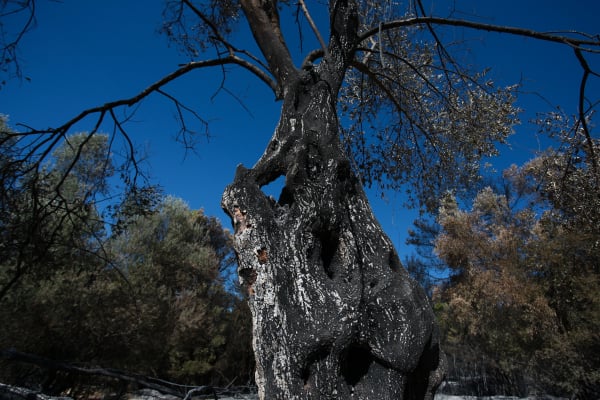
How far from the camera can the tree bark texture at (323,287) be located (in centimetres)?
212

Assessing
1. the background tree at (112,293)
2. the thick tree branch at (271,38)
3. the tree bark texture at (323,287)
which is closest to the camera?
the tree bark texture at (323,287)

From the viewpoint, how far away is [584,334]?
1083cm

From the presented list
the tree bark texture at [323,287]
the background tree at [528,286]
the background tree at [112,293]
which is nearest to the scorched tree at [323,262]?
the tree bark texture at [323,287]

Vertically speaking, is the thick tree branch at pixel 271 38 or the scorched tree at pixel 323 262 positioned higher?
the thick tree branch at pixel 271 38

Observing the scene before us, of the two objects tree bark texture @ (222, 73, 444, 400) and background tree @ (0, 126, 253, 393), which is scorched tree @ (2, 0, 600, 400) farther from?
background tree @ (0, 126, 253, 393)

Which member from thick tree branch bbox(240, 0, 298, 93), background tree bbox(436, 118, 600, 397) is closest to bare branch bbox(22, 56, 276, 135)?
thick tree branch bbox(240, 0, 298, 93)

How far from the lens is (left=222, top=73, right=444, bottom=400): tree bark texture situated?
212 cm

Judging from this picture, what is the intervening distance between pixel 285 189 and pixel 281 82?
4.49 feet

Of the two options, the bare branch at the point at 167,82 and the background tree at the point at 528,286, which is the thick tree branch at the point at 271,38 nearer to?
the bare branch at the point at 167,82

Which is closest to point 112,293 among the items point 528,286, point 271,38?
point 271,38

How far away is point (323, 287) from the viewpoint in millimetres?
2295

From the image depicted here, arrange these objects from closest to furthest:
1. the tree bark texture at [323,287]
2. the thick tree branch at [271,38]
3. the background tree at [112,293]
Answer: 1. the tree bark texture at [323,287]
2. the thick tree branch at [271,38]
3. the background tree at [112,293]

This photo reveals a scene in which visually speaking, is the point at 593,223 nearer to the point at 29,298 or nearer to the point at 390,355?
the point at 390,355

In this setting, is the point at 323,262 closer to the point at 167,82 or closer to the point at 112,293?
the point at 167,82
